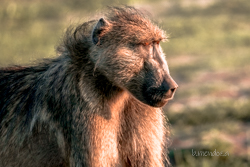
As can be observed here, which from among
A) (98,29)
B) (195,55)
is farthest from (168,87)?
(195,55)

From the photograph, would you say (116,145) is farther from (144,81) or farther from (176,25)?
(176,25)

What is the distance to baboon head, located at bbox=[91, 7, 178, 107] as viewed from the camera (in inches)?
112

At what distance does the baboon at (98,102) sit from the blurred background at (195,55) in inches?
17.3

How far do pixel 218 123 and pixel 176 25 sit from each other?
24.9 feet

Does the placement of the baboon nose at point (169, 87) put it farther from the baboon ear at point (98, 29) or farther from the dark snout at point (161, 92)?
the baboon ear at point (98, 29)

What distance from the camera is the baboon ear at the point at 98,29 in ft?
9.74

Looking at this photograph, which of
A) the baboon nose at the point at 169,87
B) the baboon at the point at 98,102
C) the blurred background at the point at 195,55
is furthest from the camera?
A: the blurred background at the point at 195,55

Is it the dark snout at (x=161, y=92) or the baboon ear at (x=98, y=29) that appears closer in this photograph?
the dark snout at (x=161, y=92)

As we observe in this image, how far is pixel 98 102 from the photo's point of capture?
2.97 m

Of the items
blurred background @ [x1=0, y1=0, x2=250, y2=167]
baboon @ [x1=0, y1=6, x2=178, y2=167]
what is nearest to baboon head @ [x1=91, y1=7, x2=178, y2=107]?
baboon @ [x1=0, y1=6, x2=178, y2=167]

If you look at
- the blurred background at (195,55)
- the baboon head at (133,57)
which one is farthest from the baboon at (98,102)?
the blurred background at (195,55)

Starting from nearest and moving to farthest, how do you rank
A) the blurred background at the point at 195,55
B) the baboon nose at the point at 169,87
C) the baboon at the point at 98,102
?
the baboon nose at the point at 169,87 → the baboon at the point at 98,102 → the blurred background at the point at 195,55

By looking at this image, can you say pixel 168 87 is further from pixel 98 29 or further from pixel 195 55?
pixel 195 55

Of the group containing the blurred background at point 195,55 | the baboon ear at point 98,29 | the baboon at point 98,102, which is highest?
the baboon ear at point 98,29
